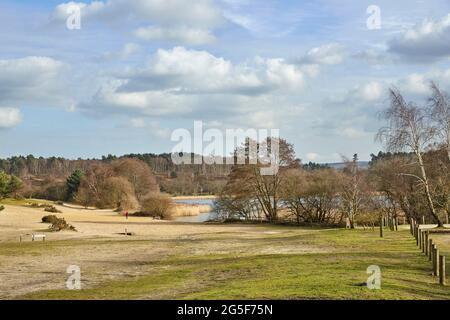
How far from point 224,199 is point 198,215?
19.5 metres

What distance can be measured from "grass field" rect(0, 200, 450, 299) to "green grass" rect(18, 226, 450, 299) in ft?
0.09

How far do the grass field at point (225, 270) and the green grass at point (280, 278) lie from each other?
26mm

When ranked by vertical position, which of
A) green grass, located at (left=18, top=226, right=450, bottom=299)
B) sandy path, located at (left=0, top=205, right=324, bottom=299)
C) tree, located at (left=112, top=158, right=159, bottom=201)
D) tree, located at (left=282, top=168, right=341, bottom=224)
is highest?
tree, located at (left=112, top=158, right=159, bottom=201)

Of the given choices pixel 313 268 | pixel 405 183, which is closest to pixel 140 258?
pixel 313 268

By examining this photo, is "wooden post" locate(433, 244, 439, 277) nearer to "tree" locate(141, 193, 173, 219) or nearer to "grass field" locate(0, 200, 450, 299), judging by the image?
"grass field" locate(0, 200, 450, 299)

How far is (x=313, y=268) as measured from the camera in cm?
1933

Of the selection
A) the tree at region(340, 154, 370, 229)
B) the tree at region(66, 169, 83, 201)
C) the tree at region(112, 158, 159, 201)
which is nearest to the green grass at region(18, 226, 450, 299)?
the tree at region(340, 154, 370, 229)

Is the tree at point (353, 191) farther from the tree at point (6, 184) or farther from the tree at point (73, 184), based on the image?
the tree at point (73, 184)

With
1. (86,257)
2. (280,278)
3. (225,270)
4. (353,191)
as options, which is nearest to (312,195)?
(353,191)

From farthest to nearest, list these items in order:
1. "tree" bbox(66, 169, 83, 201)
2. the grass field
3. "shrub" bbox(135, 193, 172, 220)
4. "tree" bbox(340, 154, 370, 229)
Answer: "tree" bbox(66, 169, 83, 201) → "shrub" bbox(135, 193, 172, 220) → "tree" bbox(340, 154, 370, 229) → the grass field

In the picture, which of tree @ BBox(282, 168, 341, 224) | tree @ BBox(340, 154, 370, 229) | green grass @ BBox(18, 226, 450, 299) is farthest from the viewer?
tree @ BBox(282, 168, 341, 224)

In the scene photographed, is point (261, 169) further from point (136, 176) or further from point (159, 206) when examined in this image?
point (136, 176)

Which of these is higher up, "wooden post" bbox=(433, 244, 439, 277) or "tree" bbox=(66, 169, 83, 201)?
"tree" bbox=(66, 169, 83, 201)

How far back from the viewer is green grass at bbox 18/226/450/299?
14.1 m
